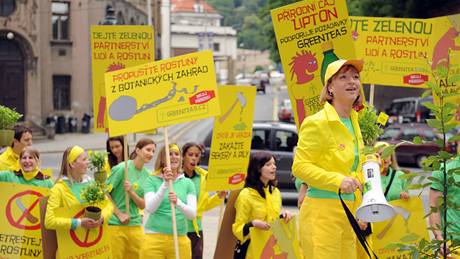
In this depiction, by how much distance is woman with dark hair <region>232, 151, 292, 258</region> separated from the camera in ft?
27.8

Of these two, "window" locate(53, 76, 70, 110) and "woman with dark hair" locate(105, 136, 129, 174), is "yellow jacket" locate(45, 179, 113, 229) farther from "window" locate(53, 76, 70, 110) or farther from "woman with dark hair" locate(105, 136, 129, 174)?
"window" locate(53, 76, 70, 110)

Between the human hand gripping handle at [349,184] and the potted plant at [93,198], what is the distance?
319 cm

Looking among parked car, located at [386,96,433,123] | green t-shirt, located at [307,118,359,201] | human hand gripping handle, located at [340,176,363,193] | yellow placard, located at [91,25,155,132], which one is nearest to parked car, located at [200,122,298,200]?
yellow placard, located at [91,25,155,132]

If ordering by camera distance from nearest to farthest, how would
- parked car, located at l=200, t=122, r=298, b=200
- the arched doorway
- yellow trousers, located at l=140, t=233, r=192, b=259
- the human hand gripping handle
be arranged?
the human hand gripping handle
yellow trousers, located at l=140, t=233, r=192, b=259
parked car, located at l=200, t=122, r=298, b=200
the arched doorway

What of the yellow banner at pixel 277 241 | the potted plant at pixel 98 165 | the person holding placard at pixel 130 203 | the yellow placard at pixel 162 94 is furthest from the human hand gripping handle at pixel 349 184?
the person holding placard at pixel 130 203

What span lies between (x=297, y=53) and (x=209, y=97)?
119 centimetres

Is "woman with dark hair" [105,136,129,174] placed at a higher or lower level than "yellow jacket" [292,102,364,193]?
lower

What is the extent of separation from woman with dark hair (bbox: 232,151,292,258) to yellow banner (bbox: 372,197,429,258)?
2.87 feet

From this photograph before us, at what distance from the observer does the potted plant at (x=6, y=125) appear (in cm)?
939

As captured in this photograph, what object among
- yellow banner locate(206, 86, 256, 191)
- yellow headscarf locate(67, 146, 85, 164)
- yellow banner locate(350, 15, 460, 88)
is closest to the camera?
yellow headscarf locate(67, 146, 85, 164)

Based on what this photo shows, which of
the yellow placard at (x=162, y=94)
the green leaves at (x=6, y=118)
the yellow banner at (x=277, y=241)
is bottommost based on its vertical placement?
the yellow banner at (x=277, y=241)

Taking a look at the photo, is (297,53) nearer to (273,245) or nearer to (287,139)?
(273,245)

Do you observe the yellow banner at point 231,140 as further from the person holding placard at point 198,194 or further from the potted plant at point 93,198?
the potted plant at point 93,198

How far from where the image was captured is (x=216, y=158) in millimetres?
10117
